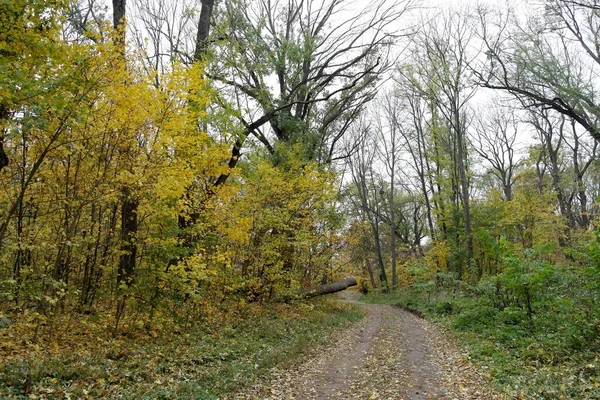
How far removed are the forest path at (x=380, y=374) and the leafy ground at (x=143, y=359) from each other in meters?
0.48

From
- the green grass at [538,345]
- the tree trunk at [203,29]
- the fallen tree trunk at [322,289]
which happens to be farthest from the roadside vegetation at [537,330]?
the tree trunk at [203,29]

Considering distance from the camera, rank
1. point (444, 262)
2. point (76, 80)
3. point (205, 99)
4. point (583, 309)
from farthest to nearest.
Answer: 1. point (444, 262)
2. point (205, 99)
3. point (583, 309)
4. point (76, 80)

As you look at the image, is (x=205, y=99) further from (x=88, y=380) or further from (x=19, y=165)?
(x=88, y=380)

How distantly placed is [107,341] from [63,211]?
248 cm

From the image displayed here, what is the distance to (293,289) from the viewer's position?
1336 centimetres

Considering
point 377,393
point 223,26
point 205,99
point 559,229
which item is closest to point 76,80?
point 205,99

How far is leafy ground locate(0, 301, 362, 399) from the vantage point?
505 centimetres

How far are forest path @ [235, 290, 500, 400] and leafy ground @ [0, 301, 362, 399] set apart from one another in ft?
1.59

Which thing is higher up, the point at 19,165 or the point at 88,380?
the point at 19,165

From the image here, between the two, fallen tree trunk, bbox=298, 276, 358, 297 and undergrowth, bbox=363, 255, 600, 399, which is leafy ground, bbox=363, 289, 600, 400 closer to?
undergrowth, bbox=363, 255, 600, 399

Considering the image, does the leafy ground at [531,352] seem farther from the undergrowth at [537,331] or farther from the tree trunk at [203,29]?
the tree trunk at [203,29]

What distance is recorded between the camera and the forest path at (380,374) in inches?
240

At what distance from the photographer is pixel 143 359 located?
660 cm

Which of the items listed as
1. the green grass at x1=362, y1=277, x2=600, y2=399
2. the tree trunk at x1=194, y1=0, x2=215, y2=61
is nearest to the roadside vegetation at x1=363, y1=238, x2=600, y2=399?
the green grass at x1=362, y1=277, x2=600, y2=399
